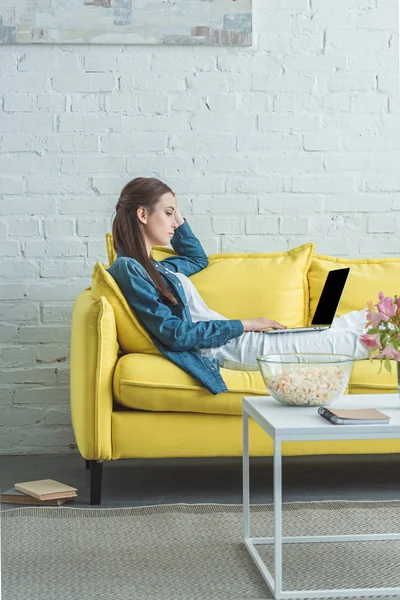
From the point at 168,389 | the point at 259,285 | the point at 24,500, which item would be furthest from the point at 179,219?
the point at 24,500

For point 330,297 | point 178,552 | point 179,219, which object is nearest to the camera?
point 178,552

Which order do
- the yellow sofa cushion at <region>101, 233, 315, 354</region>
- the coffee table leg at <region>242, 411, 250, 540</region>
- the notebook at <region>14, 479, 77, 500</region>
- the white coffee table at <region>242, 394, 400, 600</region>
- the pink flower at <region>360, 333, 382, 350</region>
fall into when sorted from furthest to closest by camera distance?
the yellow sofa cushion at <region>101, 233, 315, 354</region> → the notebook at <region>14, 479, 77, 500</region> → the coffee table leg at <region>242, 411, 250, 540</region> → the pink flower at <region>360, 333, 382, 350</region> → the white coffee table at <region>242, 394, 400, 600</region>

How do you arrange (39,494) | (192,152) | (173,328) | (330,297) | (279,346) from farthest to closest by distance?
(192,152) → (330,297) → (279,346) → (173,328) → (39,494)

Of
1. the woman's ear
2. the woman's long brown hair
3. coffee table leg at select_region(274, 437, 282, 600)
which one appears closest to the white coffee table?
coffee table leg at select_region(274, 437, 282, 600)

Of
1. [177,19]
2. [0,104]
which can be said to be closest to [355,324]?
[177,19]

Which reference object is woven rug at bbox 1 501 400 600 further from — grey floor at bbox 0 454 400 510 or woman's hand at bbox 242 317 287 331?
woman's hand at bbox 242 317 287 331

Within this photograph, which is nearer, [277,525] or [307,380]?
[277,525]

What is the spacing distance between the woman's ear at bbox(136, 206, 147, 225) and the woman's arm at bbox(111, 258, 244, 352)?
11.6 inches

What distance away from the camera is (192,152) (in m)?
3.51

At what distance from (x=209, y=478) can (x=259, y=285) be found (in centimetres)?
75

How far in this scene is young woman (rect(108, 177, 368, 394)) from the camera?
264 cm

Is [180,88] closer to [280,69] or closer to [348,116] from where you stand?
[280,69]

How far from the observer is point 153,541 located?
2.13 metres

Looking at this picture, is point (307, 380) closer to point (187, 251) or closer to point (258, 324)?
point (258, 324)
